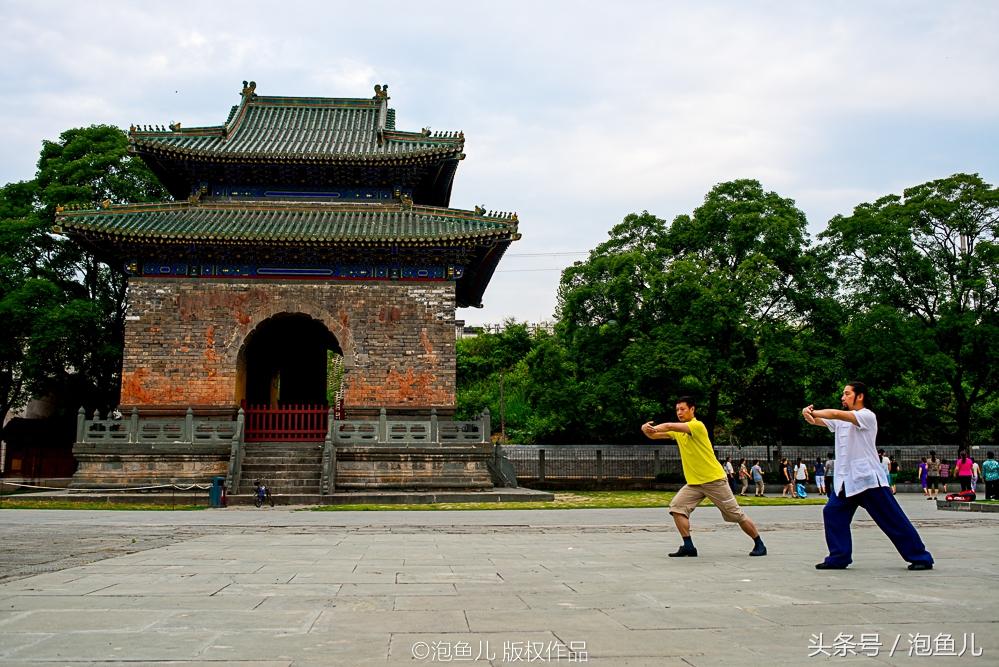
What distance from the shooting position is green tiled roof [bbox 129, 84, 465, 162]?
23.4m

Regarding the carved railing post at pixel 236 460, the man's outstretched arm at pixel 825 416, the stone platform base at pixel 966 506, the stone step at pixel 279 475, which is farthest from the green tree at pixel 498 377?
the man's outstretched arm at pixel 825 416

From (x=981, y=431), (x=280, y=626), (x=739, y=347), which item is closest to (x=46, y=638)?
(x=280, y=626)

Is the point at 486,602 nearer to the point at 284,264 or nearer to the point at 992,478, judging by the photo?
the point at 992,478

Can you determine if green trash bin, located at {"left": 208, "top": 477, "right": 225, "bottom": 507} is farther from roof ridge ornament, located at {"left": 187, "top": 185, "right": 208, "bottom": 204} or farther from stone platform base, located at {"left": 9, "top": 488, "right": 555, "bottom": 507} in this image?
roof ridge ornament, located at {"left": 187, "top": 185, "right": 208, "bottom": 204}

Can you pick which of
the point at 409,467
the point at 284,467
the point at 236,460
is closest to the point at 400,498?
the point at 409,467

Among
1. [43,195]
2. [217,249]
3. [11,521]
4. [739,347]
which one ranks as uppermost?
[43,195]

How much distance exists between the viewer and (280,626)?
14.3ft

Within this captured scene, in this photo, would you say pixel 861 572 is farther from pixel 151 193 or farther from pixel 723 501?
pixel 151 193

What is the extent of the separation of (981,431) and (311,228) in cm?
2864

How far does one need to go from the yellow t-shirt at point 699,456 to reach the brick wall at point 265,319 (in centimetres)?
1501

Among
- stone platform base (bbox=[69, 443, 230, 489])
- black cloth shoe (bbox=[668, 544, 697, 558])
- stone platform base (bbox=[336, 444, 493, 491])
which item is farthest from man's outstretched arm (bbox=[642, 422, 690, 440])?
stone platform base (bbox=[69, 443, 230, 489])

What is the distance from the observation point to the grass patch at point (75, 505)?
1680 cm

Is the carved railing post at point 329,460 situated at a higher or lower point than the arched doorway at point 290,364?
lower

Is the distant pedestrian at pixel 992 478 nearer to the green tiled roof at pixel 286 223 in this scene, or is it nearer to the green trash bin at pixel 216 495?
the green tiled roof at pixel 286 223
